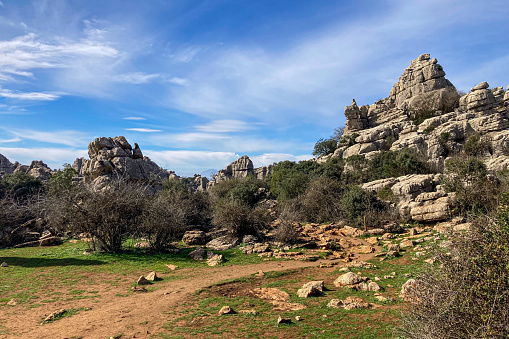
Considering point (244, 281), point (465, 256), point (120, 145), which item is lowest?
point (244, 281)

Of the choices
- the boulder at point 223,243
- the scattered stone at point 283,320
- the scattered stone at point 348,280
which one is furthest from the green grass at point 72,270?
the scattered stone at point 283,320

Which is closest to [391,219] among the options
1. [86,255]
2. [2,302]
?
[86,255]

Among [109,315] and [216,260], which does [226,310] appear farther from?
[216,260]

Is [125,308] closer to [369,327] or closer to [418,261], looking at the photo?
[369,327]

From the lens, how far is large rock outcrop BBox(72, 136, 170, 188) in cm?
3641

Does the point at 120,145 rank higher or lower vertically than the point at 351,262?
higher

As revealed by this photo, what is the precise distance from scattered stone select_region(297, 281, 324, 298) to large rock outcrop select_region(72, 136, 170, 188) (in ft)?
99.7

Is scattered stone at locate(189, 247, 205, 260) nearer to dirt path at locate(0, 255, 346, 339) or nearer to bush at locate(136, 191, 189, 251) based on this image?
bush at locate(136, 191, 189, 251)

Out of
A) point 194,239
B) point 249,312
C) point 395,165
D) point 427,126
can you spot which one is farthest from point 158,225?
point 427,126

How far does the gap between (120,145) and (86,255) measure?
27832mm

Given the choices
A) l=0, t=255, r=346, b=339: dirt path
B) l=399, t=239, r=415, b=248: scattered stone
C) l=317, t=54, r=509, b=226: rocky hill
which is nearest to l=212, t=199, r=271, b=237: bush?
l=0, t=255, r=346, b=339: dirt path

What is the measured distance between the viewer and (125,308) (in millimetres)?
8445

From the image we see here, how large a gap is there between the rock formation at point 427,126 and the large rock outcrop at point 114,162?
27.5 meters

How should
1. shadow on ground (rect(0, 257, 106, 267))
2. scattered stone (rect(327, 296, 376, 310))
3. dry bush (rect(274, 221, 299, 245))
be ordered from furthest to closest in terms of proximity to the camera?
dry bush (rect(274, 221, 299, 245)) → shadow on ground (rect(0, 257, 106, 267)) → scattered stone (rect(327, 296, 376, 310))
